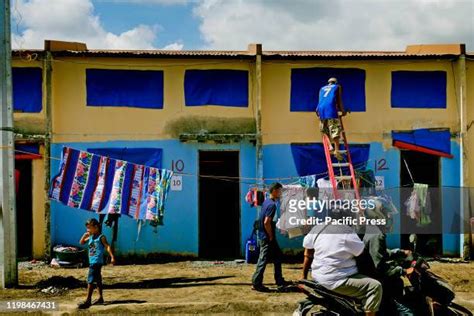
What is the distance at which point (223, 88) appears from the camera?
12055 mm

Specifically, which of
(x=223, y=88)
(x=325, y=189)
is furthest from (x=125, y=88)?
(x=325, y=189)

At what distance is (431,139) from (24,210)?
28.8 feet

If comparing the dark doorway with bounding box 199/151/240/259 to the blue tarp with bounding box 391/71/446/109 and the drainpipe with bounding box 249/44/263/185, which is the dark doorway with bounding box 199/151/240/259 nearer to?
the drainpipe with bounding box 249/44/263/185

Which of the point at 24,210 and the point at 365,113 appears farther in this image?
the point at 365,113

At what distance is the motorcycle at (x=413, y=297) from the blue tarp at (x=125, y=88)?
275 inches

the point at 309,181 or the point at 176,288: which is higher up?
the point at 309,181

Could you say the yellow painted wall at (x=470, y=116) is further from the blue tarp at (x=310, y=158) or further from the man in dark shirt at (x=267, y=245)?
the man in dark shirt at (x=267, y=245)

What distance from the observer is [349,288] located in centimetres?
574

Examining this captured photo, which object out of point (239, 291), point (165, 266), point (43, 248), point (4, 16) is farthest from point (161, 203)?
point (4, 16)

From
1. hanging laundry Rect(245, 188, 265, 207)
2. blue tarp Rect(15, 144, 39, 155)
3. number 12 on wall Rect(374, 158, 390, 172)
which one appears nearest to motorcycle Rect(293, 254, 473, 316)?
hanging laundry Rect(245, 188, 265, 207)

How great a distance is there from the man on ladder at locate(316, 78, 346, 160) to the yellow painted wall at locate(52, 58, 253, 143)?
2123mm

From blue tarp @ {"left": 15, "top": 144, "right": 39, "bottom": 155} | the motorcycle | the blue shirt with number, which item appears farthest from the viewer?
blue tarp @ {"left": 15, "top": 144, "right": 39, "bottom": 155}

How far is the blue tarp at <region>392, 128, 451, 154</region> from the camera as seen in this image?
1212cm

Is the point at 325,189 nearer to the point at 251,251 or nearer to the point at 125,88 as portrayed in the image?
the point at 251,251
